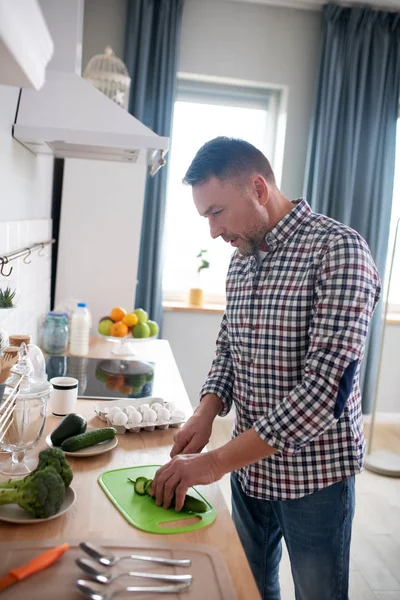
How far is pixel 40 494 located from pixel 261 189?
84 cm

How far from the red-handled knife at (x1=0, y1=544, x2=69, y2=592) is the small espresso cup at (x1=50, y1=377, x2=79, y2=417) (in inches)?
Result: 28.1

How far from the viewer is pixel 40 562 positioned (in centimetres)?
90

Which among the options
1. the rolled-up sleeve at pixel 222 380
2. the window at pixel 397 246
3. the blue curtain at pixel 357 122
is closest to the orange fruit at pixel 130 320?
the rolled-up sleeve at pixel 222 380

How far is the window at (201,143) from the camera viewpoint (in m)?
4.17

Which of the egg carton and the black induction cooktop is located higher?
the egg carton

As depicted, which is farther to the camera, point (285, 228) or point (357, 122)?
point (357, 122)

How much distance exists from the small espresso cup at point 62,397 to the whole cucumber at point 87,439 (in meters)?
0.23

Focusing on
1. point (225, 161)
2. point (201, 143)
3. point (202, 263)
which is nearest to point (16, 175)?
point (225, 161)

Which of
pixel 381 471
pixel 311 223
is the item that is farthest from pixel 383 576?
pixel 311 223

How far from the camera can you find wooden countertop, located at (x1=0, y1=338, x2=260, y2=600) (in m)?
1.00

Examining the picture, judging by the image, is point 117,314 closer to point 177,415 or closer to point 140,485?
point 177,415

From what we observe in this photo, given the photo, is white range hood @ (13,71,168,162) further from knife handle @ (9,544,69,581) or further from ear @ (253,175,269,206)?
knife handle @ (9,544,69,581)

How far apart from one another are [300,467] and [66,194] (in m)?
2.35

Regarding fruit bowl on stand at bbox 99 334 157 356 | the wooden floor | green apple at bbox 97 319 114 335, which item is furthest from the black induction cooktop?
the wooden floor
